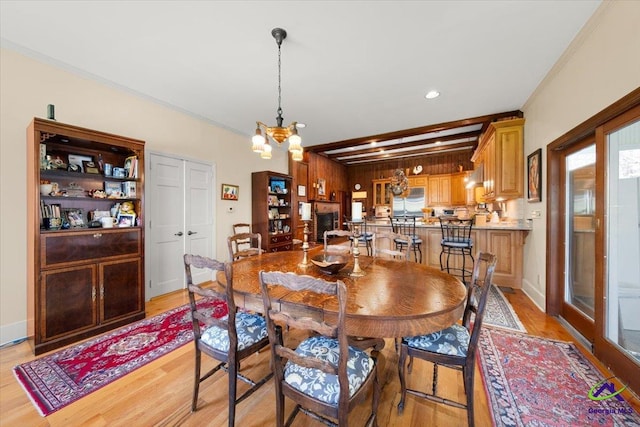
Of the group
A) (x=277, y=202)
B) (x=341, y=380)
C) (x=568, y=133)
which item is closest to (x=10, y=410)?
(x=341, y=380)

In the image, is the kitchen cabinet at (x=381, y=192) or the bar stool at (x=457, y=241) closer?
the bar stool at (x=457, y=241)

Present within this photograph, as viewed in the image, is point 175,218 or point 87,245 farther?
point 175,218

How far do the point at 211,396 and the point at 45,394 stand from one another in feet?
3.75

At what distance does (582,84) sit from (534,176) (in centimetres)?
133

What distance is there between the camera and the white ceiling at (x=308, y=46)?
1.92 meters

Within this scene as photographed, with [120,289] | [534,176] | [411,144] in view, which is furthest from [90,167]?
[411,144]

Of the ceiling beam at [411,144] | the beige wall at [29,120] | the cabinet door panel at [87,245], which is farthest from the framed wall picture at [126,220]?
the ceiling beam at [411,144]

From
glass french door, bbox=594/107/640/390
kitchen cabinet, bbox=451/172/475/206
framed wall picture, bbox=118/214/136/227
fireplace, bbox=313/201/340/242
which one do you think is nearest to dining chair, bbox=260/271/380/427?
glass french door, bbox=594/107/640/390

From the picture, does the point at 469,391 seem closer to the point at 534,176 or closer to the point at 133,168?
the point at 534,176

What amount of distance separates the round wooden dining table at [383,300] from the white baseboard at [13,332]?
237 cm

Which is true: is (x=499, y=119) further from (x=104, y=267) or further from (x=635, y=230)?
(x=104, y=267)

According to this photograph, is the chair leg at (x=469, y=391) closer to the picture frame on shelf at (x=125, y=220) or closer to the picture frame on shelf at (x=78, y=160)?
the picture frame on shelf at (x=125, y=220)

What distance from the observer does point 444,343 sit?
4.66 ft

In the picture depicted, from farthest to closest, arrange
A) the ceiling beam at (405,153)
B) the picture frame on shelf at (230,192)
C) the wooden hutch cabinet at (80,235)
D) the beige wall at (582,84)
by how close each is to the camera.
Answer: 1. the ceiling beam at (405,153)
2. the picture frame on shelf at (230,192)
3. the wooden hutch cabinet at (80,235)
4. the beige wall at (582,84)
